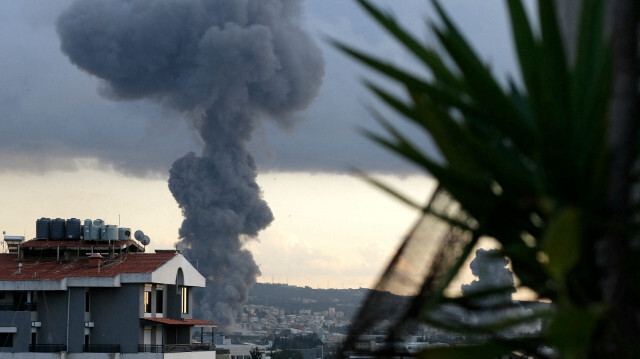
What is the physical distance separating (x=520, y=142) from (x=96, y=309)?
5096 centimetres

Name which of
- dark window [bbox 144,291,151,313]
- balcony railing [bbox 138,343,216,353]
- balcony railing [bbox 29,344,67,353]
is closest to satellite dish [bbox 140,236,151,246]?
dark window [bbox 144,291,151,313]

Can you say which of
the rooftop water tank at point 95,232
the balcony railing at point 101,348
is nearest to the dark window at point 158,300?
the balcony railing at point 101,348

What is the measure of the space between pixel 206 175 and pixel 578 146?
518 feet

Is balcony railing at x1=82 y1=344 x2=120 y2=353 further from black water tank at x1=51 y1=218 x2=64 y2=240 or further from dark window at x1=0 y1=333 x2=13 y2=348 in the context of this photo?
black water tank at x1=51 y1=218 x2=64 y2=240

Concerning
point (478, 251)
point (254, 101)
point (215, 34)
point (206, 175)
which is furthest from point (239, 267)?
point (478, 251)

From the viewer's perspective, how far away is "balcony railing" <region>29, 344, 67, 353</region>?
157 feet

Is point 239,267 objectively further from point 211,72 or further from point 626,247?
point 626,247

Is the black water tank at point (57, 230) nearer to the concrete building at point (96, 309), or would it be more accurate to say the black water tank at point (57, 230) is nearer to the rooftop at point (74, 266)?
the rooftop at point (74, 266)

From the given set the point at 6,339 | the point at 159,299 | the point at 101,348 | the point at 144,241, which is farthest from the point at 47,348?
the point at 144,241

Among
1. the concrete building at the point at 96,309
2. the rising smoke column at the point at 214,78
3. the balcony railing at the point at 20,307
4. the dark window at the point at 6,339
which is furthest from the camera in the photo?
the rising smoke column at the point at 214,78

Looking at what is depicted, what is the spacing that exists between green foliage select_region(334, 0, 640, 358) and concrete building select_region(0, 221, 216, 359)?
48576mm

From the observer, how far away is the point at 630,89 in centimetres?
153

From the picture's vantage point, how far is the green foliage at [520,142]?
5.64 feet

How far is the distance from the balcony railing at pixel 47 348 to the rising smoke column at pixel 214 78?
9584 cm
